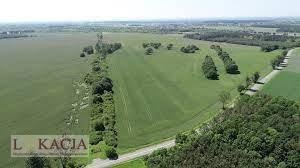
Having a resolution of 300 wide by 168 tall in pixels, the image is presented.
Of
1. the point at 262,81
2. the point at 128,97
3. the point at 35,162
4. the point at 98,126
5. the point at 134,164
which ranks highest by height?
the point at 262,81

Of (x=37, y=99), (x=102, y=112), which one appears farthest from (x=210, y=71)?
(x=37, y=99)

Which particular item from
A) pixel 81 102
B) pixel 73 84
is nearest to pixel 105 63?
pixel 73 84

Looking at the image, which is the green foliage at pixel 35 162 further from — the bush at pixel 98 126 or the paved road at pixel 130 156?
the bush at pixel 98 126

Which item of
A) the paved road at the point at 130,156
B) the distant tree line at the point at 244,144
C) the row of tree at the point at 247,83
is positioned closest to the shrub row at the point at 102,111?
the paved road at the point at 130,156

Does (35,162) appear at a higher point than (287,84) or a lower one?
lower

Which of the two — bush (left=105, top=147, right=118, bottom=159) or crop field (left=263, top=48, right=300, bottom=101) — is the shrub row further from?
crop field (left=263, top=48, right=300, bottom=101)

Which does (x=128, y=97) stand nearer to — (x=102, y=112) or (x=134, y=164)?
(x=102, y=112)
